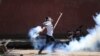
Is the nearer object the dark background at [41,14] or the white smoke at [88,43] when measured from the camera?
the white smoke at [88,43]

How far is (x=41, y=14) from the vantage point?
26.5m

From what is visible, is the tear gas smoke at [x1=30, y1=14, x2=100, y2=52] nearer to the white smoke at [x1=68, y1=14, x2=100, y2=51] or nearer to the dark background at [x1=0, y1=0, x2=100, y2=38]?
the white smoke at [x1=68, y1=14, x2=100, y2=51]

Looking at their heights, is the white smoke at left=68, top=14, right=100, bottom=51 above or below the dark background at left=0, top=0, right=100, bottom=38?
below

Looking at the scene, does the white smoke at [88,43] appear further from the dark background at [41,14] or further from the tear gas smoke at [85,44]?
the dark background at [41,14]

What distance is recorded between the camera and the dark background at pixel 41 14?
26.2m

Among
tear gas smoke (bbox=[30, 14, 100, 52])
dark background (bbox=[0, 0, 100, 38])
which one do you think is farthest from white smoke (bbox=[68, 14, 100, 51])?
dark background (bbox=[0, 0, 100, 38])

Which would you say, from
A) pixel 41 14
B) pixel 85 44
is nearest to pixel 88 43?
pixel 85 44

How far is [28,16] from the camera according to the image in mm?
26688

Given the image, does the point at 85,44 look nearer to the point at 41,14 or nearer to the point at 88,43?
the point at 88,43

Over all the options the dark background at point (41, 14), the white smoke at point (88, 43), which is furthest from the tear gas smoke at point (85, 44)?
the dark background at point (41, 14)

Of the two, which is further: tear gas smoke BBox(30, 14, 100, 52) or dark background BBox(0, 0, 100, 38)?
dark background BBox(0, 0, 100, 38)

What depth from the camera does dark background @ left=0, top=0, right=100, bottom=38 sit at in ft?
85.9

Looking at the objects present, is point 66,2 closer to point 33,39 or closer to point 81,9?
point 81,9

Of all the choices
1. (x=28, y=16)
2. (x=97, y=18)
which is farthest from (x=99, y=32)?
(x=28, y=16)
